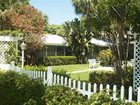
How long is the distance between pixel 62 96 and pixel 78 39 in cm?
3176

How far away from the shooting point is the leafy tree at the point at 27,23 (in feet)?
104

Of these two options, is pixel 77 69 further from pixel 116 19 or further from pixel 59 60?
pixel 116 19

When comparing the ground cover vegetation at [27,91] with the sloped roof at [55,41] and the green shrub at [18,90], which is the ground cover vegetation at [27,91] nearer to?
the green shrub at [18,90]

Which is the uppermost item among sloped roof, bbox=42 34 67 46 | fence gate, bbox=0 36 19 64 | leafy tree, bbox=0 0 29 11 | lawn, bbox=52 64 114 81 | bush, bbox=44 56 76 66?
leafy tree, bbox=0 0 29 11

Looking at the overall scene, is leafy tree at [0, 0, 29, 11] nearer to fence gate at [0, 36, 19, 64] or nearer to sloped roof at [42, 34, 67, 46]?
sloped roof at [42, 34, 67, 46]

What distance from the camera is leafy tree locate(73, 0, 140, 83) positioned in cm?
1191

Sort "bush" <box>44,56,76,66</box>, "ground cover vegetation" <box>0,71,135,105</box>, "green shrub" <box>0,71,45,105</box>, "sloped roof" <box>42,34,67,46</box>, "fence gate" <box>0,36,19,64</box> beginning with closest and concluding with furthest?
"ground cover vegetation" <box>0,71,135,105</box>
"green shrub" <box>0,71,45,105</box>
"fence gate" <box>0,36,19,64</box>
"bush" <box>44,56,76,66</box>
"sloped roof" <box>42,34,67,46</box>

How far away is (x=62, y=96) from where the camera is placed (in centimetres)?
842

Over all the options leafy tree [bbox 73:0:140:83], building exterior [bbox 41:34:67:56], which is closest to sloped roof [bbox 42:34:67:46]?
building exterior [bbox 41:34:67:56]

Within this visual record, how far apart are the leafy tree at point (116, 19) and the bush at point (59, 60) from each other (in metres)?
21.6

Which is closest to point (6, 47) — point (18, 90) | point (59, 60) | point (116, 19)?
point (59, 60)

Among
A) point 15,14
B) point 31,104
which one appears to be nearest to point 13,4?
point 15,14

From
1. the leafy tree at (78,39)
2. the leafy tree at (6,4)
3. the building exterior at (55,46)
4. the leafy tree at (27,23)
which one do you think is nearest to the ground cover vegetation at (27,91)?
the leafy tree at (27,23)

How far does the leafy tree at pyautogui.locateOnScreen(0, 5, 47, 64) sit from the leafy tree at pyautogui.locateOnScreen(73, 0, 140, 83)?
51.8ft
